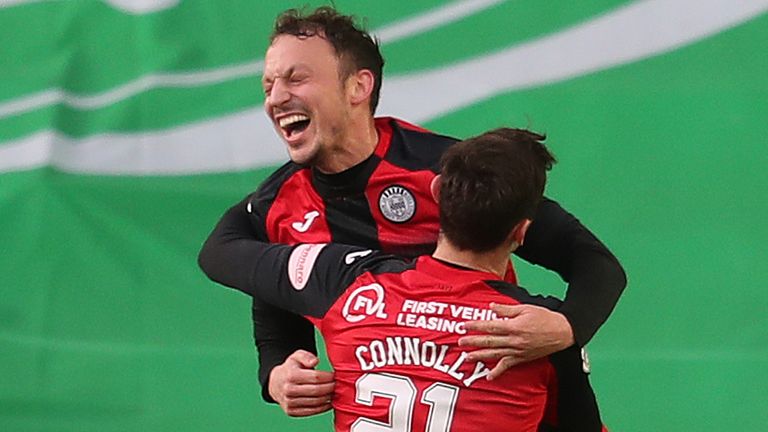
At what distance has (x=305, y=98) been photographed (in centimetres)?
190

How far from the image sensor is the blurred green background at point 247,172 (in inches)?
130

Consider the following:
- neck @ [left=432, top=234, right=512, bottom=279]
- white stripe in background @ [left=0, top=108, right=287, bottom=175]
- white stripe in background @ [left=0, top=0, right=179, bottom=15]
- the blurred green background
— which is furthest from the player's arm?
white stripe in background @ [left=0, top=0, right=179, bottom=15]

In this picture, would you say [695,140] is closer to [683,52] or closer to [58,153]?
[683,52]

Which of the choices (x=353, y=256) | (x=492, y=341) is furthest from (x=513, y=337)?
(x=353, y=256)

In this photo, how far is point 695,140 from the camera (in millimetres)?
3498

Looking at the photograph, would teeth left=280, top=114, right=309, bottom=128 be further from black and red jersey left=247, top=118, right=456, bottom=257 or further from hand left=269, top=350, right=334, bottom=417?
hand left=269, top=350, right=334, bottom=417

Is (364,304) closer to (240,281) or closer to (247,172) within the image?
(240,281)

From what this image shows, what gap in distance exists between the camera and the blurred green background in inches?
130

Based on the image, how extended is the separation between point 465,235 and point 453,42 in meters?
2.09

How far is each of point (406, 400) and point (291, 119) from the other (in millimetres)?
486

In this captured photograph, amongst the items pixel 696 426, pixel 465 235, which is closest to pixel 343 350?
pixel 465 235

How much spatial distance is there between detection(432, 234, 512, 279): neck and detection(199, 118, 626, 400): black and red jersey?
169mm

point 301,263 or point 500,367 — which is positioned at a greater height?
point 301,263

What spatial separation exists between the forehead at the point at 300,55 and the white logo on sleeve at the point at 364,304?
0.39 m
